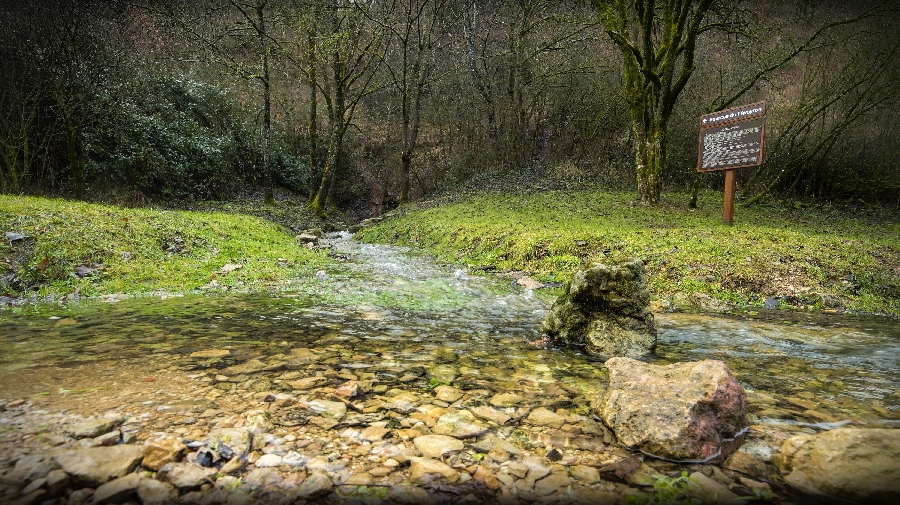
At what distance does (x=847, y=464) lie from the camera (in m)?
1.99

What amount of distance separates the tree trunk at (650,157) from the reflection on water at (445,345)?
10.0 meters

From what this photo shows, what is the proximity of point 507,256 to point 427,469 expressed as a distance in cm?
809

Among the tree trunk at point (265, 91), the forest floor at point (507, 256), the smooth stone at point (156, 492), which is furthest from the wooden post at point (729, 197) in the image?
the tree trunk at point (265, 91)

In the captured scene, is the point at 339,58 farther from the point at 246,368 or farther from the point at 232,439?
the point at 232,439

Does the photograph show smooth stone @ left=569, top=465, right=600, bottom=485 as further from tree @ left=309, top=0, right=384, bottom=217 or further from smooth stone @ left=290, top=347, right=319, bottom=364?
tree @ left=309, top=0, right=384, bottom=217

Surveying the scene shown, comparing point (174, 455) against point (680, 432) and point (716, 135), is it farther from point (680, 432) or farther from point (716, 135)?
point (716, 135)

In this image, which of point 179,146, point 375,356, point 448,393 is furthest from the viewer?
point 179,146

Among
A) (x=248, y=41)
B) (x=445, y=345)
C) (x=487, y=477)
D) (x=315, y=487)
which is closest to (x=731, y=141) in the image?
(x=445, y=345)

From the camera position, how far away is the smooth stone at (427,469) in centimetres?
207

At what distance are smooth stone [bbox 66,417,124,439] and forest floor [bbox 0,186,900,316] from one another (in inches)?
166

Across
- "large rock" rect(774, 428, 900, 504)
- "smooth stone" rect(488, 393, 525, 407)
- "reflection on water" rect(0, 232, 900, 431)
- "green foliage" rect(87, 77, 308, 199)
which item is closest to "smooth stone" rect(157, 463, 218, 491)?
"reflection on water" rect(0, 232, 900, 431)

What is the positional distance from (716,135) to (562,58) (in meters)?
14.2

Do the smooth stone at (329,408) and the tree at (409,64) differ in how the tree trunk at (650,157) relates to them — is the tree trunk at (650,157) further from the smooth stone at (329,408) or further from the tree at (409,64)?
the smooth stone at (329,408)

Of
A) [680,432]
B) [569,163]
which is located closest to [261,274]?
[680,432]
